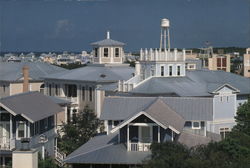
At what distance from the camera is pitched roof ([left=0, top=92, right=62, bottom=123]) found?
102 feet

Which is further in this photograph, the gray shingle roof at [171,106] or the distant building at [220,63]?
the distant building at [220,63]

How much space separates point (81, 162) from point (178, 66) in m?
19.0

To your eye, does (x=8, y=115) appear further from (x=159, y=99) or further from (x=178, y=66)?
(x=178, y=66)

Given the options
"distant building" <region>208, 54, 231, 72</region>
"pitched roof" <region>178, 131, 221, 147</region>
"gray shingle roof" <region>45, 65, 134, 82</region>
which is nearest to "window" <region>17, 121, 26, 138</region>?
"pitched roof" <region>178, 131, 221, 147</region>

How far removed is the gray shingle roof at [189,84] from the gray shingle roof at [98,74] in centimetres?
595

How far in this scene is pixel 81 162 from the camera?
27078 mm

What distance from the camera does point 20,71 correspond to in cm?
5688

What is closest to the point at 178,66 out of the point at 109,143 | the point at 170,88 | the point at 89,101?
the point at 170,88

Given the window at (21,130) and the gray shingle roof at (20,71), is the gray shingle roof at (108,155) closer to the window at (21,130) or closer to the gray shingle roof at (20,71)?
the window at (21,130)

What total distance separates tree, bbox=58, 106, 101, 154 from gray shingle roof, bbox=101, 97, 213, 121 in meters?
4.28

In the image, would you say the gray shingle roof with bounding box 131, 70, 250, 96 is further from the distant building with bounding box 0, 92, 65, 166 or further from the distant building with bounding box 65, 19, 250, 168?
the distant building with bounding box 0, 92, 65, 166

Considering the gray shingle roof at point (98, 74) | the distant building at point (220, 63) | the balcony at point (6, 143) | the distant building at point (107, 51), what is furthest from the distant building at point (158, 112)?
the distant building at point (220, 63)

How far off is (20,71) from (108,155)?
101 ft

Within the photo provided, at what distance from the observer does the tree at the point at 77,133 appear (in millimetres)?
35844
